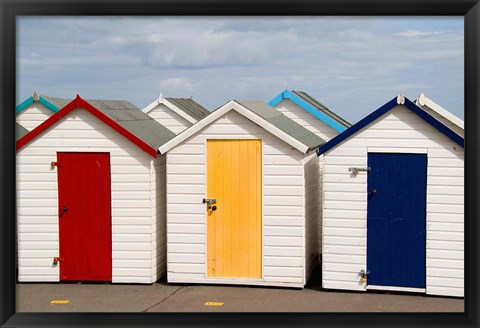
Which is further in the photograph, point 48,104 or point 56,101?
point 56,101

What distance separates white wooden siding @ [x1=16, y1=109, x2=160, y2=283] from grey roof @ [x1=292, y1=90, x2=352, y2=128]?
216 inches

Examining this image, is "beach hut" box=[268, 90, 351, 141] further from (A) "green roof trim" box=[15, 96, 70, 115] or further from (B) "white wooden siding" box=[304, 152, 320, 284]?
(A) "green roof trim" box=[15, 96, 70, 115]

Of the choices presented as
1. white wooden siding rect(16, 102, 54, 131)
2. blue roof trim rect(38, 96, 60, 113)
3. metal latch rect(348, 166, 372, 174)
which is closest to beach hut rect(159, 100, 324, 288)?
metal latch rect(348, 166, 372, 174)

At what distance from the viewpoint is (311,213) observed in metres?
11.4

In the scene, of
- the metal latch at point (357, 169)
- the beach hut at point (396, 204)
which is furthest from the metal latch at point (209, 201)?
the metal latch at point (357, 169)

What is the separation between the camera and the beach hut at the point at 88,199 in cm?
1095

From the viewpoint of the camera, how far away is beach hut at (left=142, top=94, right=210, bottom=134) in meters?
18.8

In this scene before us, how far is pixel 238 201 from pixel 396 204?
2308 mm

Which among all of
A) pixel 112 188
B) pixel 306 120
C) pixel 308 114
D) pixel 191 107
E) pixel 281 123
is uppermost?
pixel 191 107

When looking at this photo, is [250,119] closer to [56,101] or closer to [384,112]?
[384,112]

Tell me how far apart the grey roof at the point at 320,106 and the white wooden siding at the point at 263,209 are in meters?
4.72

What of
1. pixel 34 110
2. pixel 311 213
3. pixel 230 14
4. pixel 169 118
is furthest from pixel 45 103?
pixel 230 14

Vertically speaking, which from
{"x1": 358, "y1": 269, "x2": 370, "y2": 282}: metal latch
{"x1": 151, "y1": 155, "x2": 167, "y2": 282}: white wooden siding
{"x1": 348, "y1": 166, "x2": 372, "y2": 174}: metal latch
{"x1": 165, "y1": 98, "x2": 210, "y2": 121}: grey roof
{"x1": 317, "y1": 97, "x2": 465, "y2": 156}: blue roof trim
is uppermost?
{"x1": 165, "y1": 98, "x2": 210, "y2": 121}: grey roof
